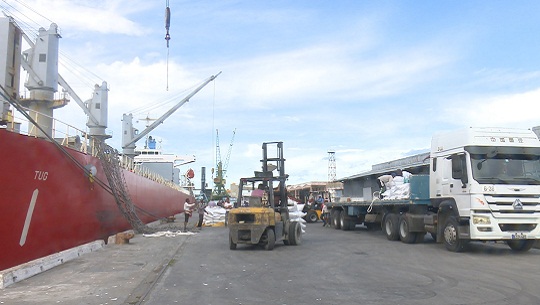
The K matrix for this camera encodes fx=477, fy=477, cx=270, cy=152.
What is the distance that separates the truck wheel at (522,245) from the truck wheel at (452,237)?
1705 mm

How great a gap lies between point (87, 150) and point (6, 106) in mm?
5972

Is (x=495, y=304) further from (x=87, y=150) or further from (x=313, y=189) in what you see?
(x=313, y=189)

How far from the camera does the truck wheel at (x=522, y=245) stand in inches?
546

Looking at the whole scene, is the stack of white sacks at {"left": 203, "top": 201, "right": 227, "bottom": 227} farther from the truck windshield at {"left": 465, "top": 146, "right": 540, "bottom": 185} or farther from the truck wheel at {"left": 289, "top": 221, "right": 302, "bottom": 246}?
the truck windshield at {"left": 465, "top": 146, "right": 540, "bottom": 185}

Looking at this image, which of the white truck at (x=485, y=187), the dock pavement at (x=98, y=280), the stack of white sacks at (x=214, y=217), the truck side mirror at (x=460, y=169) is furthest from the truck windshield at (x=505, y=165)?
the stack of white sacks at (x=214, y=217)

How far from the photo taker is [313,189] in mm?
36250

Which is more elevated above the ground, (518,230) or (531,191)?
(531,191)

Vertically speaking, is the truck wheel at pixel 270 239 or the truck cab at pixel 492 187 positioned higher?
the truck cab at pixel 492 187

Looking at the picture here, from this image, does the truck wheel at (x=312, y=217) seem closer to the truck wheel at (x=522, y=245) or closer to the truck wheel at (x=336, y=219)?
the truck wheel at (x=336, y=219)

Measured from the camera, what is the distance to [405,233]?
54.1 ft

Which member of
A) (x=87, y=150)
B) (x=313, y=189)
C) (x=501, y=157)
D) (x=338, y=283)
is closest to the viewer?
(x=338, y=283)

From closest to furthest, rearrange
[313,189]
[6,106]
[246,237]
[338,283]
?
[338,283], [6,106], [246,237], [313,189]

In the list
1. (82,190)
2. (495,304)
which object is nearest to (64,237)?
(82,190)

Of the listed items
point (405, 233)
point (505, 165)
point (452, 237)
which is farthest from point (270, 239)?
point (505, 165)
